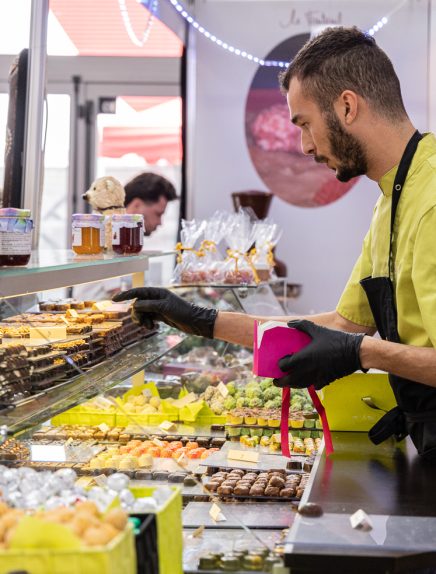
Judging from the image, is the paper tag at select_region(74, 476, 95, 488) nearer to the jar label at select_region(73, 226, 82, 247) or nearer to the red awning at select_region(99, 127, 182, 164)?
the jar label at select_region(73, 226, 82, 247)

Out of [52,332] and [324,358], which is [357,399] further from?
[52,332]

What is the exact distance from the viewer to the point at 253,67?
8219 millimetres

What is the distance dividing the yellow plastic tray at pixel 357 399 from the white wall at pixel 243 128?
4849mm

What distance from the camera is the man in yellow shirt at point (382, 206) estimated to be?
103 inches

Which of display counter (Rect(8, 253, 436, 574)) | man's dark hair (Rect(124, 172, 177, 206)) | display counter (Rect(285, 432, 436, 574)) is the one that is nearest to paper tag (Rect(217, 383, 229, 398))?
display counter (Rect(8, 253, 436, 574))

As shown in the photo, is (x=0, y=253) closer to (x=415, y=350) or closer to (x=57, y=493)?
(x=57, y=493)

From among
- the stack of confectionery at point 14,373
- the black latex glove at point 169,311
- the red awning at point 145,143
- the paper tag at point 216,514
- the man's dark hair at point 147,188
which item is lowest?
the paper tag at point 216,514

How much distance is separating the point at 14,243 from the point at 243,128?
6.04 meters

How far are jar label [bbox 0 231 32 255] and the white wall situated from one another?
19.1ft

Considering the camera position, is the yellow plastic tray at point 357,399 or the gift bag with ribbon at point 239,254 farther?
the gift bag with ribbon at point 239,254

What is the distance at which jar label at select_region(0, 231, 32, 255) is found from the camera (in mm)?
2424

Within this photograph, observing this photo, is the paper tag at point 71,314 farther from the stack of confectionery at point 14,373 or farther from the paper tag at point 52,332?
the stack of confectionery at point 14,373

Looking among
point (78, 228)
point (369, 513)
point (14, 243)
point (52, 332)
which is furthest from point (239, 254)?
point (369, 513)

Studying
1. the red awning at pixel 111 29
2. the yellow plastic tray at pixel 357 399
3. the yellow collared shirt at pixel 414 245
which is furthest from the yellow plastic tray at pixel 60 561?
the red awning at pixel 111 29
